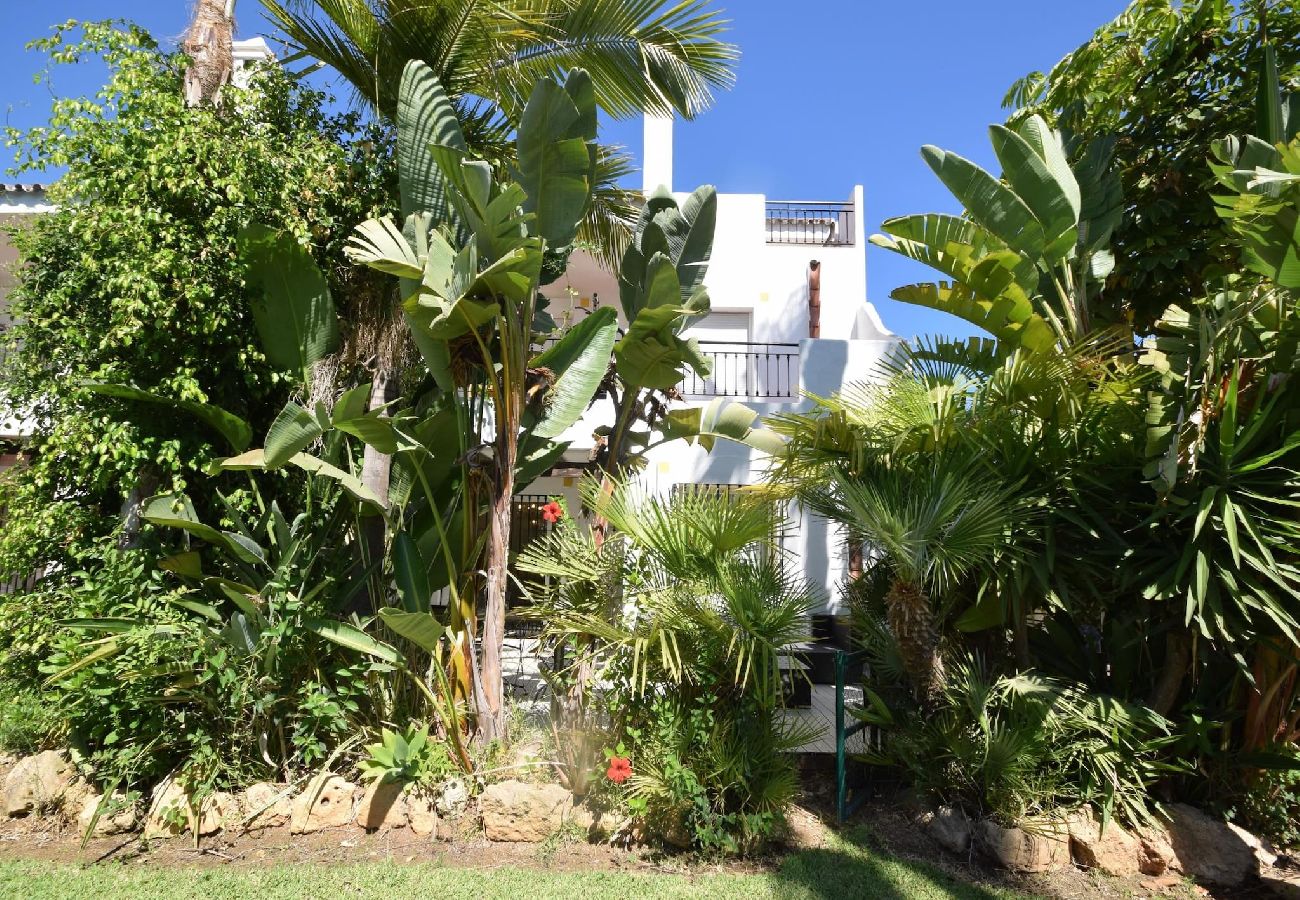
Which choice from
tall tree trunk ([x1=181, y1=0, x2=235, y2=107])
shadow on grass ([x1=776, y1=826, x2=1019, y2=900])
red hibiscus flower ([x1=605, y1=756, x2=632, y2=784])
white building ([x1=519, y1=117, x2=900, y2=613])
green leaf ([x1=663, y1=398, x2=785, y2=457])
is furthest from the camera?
white building ([x1=519, y1=117, x2=900, y2=613])

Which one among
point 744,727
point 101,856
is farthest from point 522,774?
point 101,856

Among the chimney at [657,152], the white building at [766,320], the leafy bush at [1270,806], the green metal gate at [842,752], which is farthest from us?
the chimney at [657,152]

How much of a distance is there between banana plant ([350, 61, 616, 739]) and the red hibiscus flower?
110 cm

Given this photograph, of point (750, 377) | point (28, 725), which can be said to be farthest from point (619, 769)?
point (750, 377)

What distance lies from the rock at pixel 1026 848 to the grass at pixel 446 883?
11.2 inches

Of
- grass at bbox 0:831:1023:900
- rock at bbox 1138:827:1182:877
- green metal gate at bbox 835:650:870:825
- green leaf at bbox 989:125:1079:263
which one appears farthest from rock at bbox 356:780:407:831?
green leaf at bbox 989:125:1079:263

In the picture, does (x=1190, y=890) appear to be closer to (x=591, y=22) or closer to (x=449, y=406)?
(x=449, y=406)

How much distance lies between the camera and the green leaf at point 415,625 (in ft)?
16.7

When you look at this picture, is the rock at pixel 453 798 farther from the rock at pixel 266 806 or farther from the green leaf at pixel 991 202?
the green leaf at pixel 991 202

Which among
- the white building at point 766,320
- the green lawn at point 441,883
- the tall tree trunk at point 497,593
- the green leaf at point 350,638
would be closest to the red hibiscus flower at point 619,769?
the green lawn at point 441,883

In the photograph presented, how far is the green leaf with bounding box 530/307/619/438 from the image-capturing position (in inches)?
239

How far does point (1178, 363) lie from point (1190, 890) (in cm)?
337

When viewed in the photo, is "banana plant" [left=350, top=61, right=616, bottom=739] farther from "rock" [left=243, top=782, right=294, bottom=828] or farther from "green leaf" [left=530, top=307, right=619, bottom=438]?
"rock" [left=243, top=782, right=294, bottom=828]

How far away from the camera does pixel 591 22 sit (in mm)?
7367
